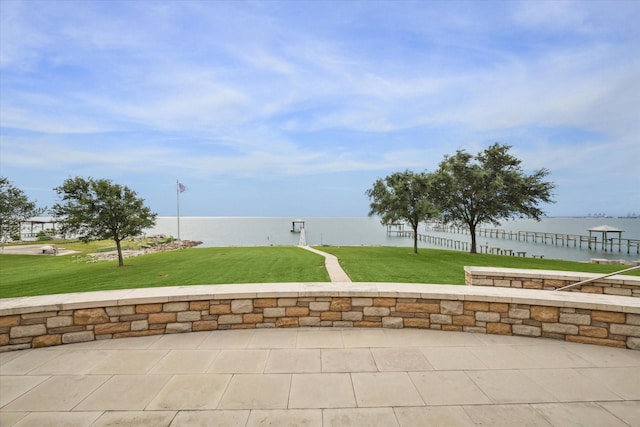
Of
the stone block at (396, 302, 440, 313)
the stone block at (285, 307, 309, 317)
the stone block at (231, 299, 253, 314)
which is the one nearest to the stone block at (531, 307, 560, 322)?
the stone block at (396, 302, 440, 313)

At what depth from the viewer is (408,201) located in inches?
916

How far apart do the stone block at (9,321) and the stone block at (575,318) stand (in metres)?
7.82

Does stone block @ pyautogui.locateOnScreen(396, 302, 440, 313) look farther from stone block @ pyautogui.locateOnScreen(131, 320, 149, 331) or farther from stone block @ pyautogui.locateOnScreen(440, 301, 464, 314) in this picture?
stone block @ pyautogui.locateOnScreen(131, 320, 149, 331)

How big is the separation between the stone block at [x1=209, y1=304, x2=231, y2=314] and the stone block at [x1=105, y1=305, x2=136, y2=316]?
1132mm

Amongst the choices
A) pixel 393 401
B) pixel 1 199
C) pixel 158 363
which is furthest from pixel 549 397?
pixel 1 199

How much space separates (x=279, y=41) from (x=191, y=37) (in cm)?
394

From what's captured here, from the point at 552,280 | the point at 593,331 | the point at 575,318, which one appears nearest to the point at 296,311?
the point at 575,318

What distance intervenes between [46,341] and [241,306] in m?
2.75

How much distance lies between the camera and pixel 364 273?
41.4 ft

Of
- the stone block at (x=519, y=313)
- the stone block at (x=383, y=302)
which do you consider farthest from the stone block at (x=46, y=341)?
the stone block at (x=519, y=313)

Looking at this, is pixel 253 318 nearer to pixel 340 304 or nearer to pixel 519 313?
pixel 340 304

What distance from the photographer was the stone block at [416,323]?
15.3 ft

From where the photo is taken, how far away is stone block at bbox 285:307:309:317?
472 cm

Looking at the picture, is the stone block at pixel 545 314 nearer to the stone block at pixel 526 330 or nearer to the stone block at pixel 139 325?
the stone block at pixel 526 330
